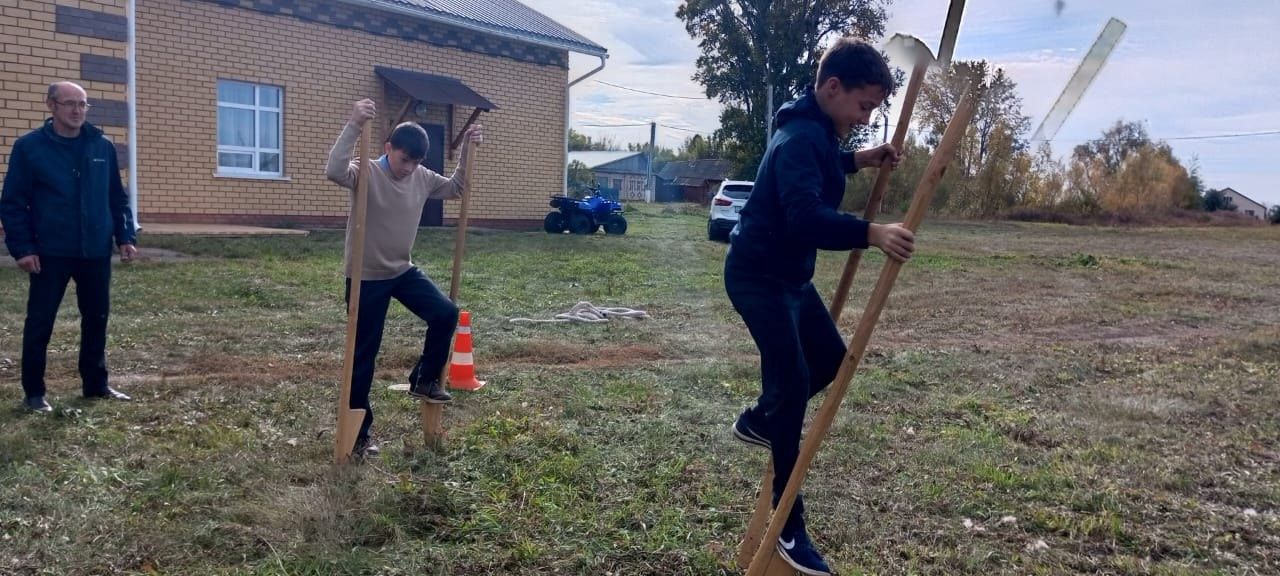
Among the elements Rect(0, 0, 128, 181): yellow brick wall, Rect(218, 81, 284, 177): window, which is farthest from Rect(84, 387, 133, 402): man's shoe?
Rect(218, 81, 284, 177): window

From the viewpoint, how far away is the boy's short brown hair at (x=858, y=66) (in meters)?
3.21

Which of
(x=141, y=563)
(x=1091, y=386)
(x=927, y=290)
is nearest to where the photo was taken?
(x=141, y=563)

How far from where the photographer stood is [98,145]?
5.67 m

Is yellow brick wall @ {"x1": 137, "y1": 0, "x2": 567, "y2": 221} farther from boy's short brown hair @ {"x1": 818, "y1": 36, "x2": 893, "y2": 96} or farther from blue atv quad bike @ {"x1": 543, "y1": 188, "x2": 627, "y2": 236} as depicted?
boy's short brown hair @ {"x1": 818, "y1": 36, "x2": 893, "y2": 96}

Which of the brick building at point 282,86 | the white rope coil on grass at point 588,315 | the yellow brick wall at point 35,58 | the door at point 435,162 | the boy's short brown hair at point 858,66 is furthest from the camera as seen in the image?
the door at point 435,162

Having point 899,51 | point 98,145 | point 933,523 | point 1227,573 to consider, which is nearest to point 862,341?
point 899,51

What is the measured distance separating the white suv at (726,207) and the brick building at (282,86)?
4136 mm

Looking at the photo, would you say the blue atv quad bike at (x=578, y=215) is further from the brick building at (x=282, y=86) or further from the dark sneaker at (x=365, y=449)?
the dark sneaker at (x=365, y=449)

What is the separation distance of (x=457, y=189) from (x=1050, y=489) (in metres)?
3.36

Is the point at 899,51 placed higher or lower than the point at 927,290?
higher

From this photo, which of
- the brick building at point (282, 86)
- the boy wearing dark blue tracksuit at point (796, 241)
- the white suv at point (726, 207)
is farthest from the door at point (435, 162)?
the boy wearing dark blue tracksuit at point (796, 241)

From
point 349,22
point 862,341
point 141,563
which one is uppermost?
point 349,22

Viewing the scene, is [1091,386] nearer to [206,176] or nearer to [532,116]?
[206,176]

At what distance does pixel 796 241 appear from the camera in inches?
122
